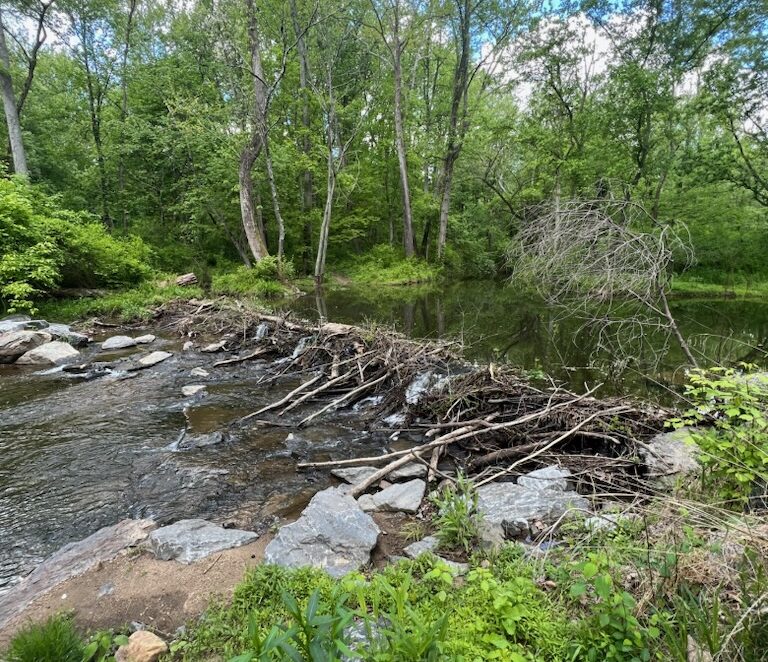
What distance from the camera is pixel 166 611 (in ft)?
8.64

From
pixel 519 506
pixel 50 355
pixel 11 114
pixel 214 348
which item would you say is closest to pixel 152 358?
pixel 214 348

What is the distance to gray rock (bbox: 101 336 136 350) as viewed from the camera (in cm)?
1021

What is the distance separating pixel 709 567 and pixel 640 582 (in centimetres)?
33

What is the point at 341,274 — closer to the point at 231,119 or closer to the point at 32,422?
the point at 231,119

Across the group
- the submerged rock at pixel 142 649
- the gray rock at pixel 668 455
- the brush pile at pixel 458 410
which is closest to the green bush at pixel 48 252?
the brush pile at pixel 458 410

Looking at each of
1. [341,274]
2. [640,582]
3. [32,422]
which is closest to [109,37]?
[341,274]

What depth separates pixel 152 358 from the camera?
902 cm

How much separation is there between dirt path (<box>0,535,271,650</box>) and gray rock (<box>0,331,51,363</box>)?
855 cm

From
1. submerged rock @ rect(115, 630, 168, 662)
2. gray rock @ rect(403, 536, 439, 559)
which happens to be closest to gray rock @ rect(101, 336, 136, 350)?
submerged rock @ rect(115, 630, 168, 662)

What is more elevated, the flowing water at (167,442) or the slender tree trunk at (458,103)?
the slender tree trunk at (458,103)

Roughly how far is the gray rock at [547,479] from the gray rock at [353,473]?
5.18 ft

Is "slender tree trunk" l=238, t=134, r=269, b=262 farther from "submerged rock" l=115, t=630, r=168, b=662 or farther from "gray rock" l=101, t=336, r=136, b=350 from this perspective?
"submerged rock" l=115, t=630, r=168, b=662

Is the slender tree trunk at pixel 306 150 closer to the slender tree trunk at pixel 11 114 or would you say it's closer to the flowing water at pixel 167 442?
the slender tree trunk at pixel 11 114

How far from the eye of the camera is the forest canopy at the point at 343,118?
1736 cm
